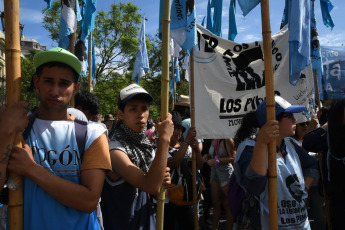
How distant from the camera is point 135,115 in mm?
2244

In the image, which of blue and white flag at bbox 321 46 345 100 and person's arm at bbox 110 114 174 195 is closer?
person's arm at bbox 110 114 174 195

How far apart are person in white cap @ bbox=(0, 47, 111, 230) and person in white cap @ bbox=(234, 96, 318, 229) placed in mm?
1057

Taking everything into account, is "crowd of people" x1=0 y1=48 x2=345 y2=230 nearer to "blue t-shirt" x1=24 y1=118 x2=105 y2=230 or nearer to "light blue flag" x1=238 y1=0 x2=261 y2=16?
"blue t-shirt" x1=24 y1=118 x2=105 y2=230

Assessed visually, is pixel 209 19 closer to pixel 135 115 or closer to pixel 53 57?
pixel 135 115

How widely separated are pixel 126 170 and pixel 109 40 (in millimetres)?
21017

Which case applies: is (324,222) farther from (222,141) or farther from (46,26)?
(46,26)

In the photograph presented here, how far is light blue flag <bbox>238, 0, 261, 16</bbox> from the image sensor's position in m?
2.29

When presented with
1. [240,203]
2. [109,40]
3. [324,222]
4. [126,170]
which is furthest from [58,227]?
[109,40]

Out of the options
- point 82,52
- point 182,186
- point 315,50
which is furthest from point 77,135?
point 82,52

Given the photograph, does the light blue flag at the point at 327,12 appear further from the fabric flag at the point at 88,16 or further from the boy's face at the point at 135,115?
the boy's face at the point at 135,115

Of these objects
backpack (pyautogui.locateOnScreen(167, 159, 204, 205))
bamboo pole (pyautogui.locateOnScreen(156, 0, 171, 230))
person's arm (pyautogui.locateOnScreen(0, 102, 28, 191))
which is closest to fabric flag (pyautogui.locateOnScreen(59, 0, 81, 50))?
backpack (pyautogui.locateOnScreen(167, 159, 204, 205))

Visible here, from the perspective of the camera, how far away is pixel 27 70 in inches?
822

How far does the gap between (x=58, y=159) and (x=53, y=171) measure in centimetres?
6

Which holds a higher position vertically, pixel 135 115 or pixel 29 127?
pixel 135 115
